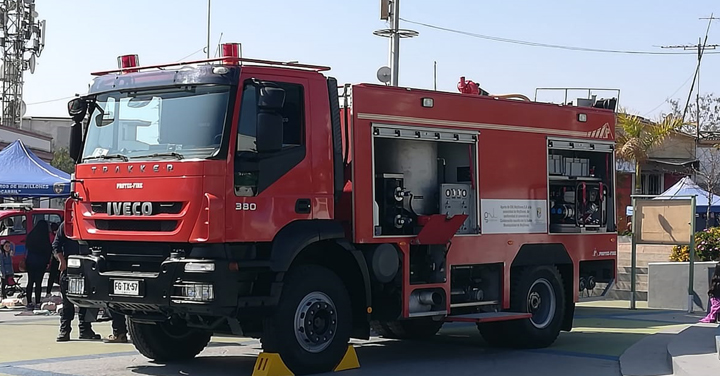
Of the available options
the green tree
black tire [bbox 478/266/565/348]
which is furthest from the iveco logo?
the green tree

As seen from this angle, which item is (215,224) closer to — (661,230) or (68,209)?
(68,209)

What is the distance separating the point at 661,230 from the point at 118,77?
465 inches

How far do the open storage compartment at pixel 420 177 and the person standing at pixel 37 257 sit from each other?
9080 millimetres

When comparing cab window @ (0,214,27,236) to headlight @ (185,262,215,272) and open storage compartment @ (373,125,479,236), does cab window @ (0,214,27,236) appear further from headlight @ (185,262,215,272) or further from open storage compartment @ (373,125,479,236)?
headlight @ (185,262,215,272)

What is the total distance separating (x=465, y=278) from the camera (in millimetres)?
12664

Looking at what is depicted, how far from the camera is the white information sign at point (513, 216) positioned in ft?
41.7

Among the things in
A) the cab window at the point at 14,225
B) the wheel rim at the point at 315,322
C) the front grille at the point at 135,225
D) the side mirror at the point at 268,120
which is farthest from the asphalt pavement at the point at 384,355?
the cab window at the point at 14,225

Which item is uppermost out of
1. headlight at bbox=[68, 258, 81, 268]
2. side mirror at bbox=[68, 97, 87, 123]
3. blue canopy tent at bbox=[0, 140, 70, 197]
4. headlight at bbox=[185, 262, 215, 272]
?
side mirror at bbox=[68, 97, 87, 123]

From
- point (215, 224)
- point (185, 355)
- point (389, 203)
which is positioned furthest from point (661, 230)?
point (215, 224)

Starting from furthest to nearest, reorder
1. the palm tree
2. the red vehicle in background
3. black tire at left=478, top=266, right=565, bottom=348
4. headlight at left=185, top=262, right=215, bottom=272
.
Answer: the palm tree < the red vehicle in background < black tire at left=478, top=266, right=565, bottom=348 < headlight at left=185, top=262, right=215, bottom=272

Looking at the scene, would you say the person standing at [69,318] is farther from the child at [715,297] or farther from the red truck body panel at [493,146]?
the child at [715,297]

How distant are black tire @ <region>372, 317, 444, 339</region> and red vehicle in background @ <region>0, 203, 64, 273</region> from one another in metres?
12.0

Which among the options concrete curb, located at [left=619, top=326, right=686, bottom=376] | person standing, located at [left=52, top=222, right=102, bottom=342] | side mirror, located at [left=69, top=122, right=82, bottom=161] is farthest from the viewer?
person standing, located at [left=52, top=222, right=102, bottom=342]

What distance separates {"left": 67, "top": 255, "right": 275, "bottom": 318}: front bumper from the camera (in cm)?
971
